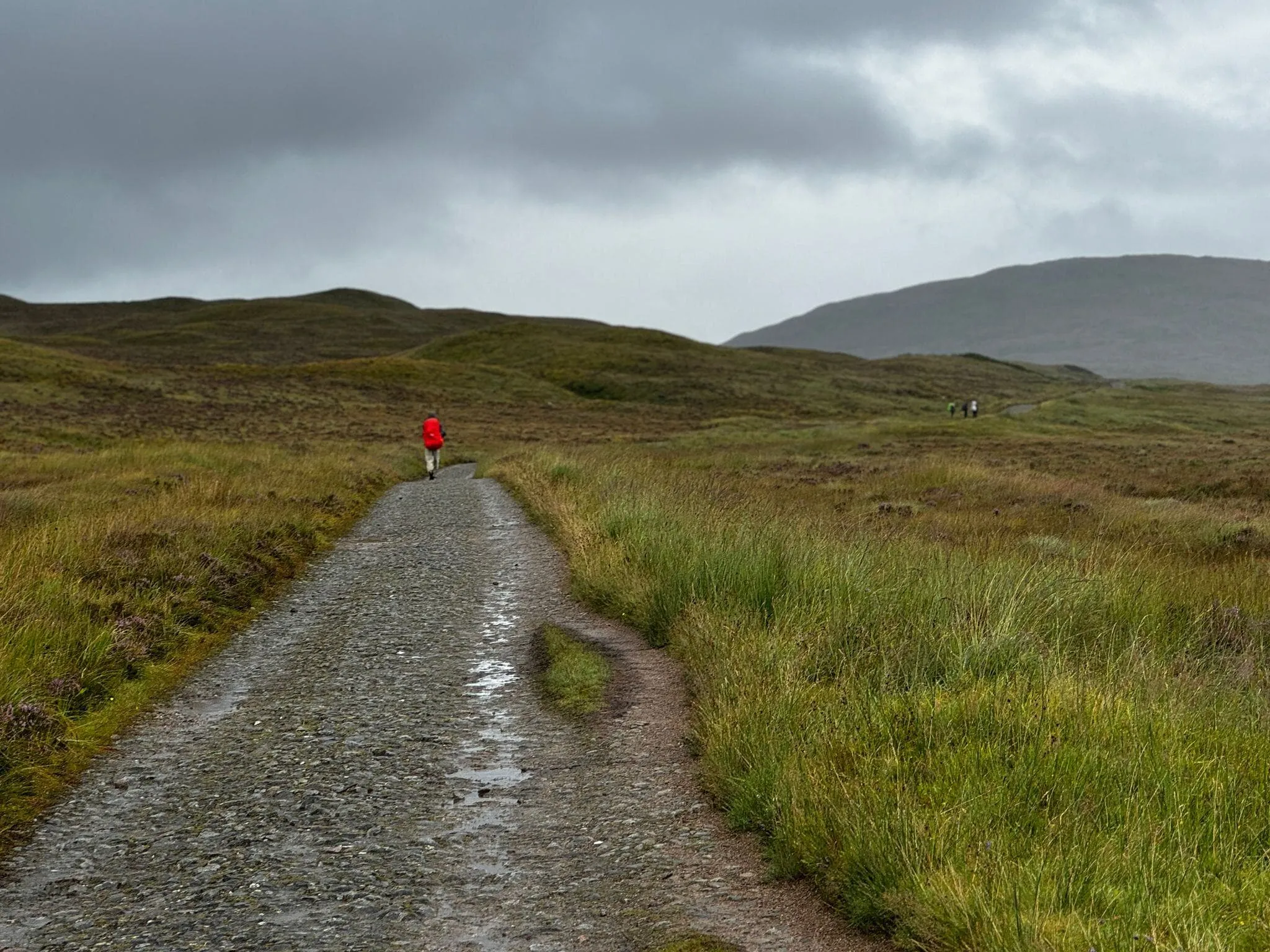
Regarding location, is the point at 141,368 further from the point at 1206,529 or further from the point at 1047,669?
the point at 1047,669

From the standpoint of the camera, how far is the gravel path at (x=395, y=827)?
502 centimetres

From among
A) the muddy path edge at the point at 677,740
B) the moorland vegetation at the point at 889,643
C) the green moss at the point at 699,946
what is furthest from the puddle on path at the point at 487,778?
the moorland vegetation at the point at 889,643

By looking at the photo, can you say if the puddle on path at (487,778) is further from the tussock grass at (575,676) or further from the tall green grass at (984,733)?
the tall green grass at (984,733)

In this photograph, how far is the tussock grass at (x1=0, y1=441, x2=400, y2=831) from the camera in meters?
7.73

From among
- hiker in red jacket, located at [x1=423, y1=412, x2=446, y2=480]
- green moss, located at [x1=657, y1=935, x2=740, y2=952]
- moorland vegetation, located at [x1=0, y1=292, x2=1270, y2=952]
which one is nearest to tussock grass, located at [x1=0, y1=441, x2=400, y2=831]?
moorland vegetation, located at [x1=0, y1=292, x2=1270, y2=952]

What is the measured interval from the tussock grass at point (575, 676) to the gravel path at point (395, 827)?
0.21 metres

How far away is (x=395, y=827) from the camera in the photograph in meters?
6.32

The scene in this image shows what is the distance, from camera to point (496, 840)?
611 cm

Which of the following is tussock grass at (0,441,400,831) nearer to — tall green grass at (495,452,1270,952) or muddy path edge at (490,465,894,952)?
muddy path edge at (490,465,894,952)

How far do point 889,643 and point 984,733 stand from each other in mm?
2092

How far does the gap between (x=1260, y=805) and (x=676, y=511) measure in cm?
1186

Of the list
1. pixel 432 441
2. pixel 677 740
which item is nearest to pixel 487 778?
pixel 677 740

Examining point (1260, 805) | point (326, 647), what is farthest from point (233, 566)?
point (1260, 805)

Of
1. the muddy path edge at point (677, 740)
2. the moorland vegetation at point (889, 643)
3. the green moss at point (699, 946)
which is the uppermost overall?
the moorland vegetation at point (889, 643)
